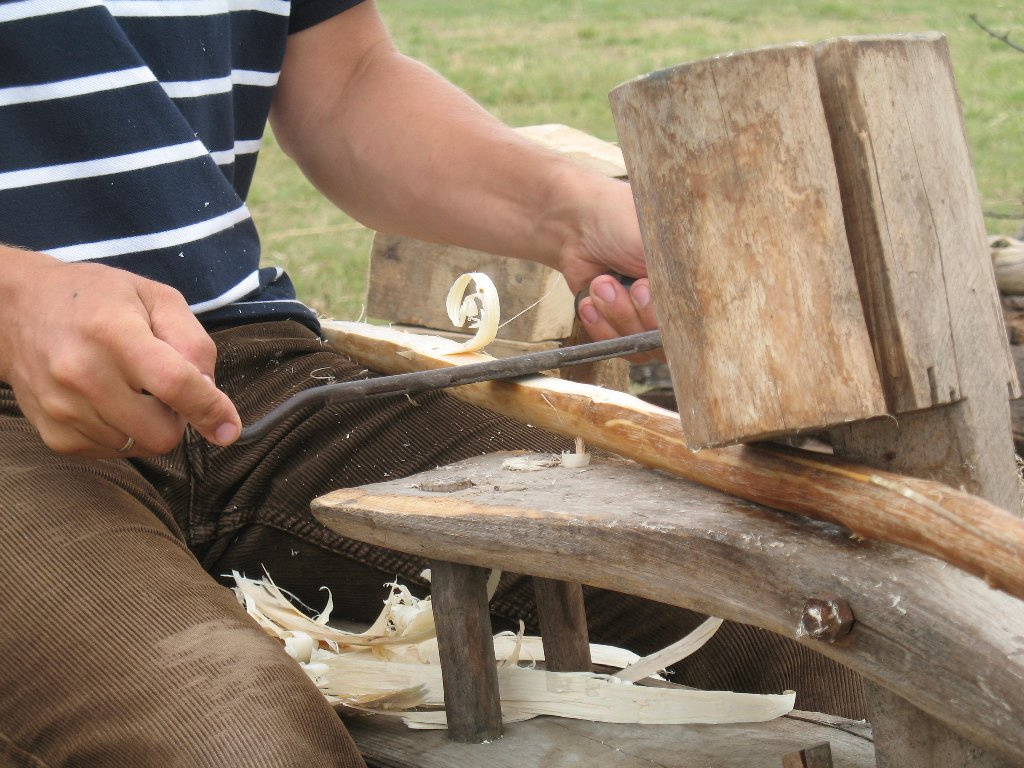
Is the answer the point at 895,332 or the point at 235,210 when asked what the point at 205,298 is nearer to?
the point at 235,210

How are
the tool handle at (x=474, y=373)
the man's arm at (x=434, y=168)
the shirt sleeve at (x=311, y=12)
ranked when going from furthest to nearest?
1. the shirt sleeve at (x=311, y=12)
2. the man's arm at (x=434, y=168)
3. the tool handle at (x=474, y=373)

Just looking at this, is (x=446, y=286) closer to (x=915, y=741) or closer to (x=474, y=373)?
(x=474, y=373)

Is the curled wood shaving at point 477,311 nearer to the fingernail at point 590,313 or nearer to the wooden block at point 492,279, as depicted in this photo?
the fingernail at point 590,313

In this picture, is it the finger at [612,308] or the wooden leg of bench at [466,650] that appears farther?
the finger at [612,308]

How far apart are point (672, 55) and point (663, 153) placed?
926 centimetres

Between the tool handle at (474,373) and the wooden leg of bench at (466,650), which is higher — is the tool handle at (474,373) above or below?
above

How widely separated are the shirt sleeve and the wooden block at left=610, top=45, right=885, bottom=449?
126cm

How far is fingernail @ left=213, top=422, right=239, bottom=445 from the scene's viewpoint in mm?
1285

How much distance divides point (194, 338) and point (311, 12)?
3.45 feet

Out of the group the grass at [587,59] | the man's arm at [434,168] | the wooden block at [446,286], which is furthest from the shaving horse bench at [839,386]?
the grass at [587,59]

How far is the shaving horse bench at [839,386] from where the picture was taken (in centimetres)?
93

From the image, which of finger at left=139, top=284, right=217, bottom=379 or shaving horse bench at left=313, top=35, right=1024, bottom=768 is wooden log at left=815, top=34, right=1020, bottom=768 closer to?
shaving horse bench at left=313, top=35, right=1024, bottom=768

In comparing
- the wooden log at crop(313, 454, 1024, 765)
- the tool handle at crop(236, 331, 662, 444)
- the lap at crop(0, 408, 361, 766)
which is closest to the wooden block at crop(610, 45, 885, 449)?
the wooden log at crop(313, 454, 1024, 765)

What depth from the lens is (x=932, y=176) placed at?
1.03 metres
